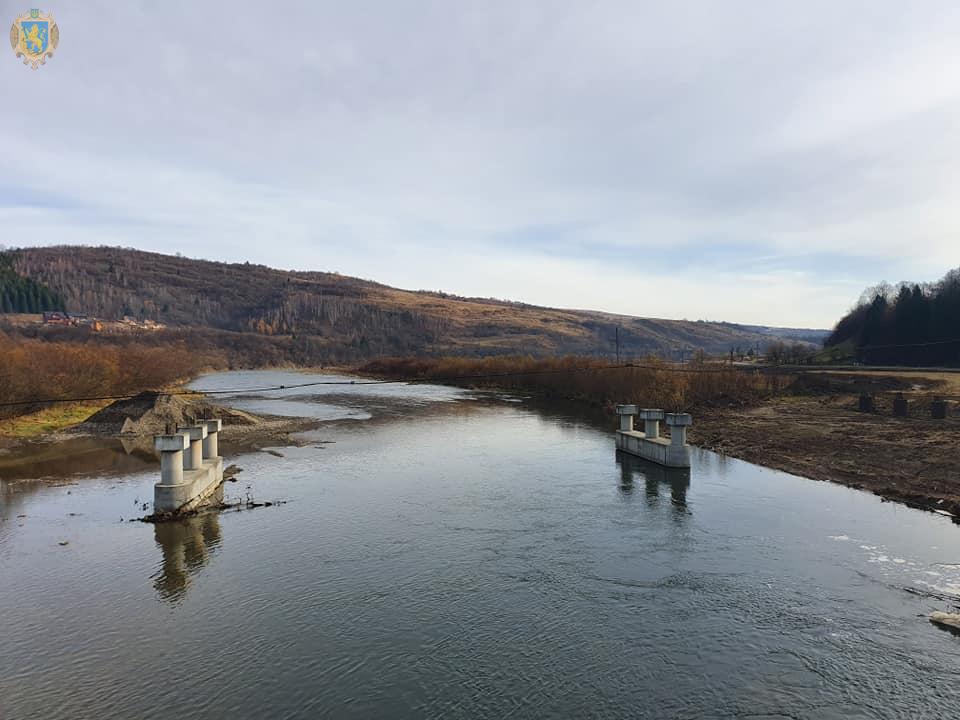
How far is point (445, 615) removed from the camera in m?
13.5

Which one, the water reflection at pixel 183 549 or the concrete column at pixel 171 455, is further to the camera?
the concrete column at pixel 171 455

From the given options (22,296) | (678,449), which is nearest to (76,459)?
(678,449)

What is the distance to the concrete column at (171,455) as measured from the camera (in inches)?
794

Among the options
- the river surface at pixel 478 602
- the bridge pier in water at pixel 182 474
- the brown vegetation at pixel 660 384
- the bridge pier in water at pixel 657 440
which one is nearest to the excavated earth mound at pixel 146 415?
the river surface at pixel 478 602

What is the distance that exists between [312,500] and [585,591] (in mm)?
12489

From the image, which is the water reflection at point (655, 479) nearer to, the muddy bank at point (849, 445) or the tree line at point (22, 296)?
the muddy bank at point (849, 445)

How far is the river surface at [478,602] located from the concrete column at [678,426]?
11.0 ft

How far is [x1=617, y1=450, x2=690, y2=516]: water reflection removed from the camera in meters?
23.6

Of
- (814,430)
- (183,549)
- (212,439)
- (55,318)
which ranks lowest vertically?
(183,549)

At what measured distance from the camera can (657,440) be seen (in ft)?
101

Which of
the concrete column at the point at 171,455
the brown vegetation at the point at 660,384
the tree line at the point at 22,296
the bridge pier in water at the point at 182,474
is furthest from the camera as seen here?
the tree line at the point at 22,296

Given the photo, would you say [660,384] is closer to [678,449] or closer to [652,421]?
[652,421]

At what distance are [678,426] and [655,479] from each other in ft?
10.8

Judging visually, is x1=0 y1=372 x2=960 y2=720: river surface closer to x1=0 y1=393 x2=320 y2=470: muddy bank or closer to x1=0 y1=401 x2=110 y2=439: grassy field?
x1=0 y1=393 x2=320 y2=470: muddy bank
